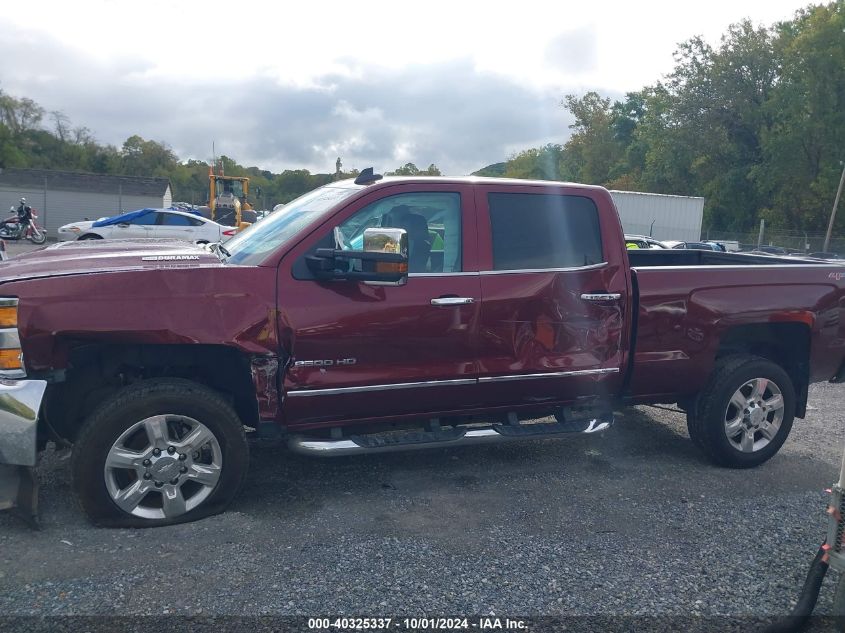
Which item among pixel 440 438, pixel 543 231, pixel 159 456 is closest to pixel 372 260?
pixel 440 438

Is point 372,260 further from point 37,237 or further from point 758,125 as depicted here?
point 758,125

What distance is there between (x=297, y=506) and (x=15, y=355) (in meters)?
1.73

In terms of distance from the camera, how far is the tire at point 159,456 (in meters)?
3.70

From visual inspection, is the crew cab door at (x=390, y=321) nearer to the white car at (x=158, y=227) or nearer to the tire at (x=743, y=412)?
the tire at (x=743, y=412)

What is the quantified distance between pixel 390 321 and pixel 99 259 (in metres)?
1.68

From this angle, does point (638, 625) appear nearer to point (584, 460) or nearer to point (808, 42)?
point (584, 460)

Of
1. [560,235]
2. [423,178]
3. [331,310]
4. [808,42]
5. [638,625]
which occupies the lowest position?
[638,625]

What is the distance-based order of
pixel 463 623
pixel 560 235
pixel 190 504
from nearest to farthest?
1. pixel 463 623
2. pixel 190 504
3. pixel 560 235

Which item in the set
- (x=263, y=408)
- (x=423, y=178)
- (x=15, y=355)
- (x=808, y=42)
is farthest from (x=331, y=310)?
(x=808, y=42)

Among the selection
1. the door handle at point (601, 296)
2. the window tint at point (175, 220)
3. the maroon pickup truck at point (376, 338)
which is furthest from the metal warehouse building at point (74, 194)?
the door handle at point (601, 296)

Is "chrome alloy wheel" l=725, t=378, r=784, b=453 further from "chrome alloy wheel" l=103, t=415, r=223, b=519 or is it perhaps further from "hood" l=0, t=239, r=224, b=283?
"hood" l=0, t=239, r=224, b=283

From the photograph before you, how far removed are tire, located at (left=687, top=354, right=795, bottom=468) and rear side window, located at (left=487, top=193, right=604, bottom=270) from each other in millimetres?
1340

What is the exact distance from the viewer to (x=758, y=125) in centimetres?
4397

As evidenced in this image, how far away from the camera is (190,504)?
12.9 feet
